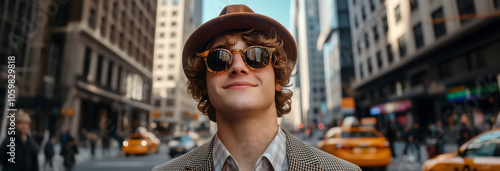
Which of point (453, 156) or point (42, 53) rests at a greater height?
point (42, 53)

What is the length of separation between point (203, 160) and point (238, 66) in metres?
0.46

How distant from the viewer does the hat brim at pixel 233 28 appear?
111 centimetres

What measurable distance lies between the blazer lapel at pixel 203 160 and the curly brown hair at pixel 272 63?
25 cm

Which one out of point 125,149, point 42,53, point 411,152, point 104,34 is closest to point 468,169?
point 411,152

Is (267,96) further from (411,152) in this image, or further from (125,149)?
(125,149)

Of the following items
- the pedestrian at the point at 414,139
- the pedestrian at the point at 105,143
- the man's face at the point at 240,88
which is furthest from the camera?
the pedestrian at the point at 105,143

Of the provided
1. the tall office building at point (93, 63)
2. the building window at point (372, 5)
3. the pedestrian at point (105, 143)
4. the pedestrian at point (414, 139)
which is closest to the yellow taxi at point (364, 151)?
the building window at point (372, 5)

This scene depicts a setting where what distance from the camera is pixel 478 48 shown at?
7316 mm

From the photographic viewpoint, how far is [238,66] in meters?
1.01

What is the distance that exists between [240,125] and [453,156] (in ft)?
14.3

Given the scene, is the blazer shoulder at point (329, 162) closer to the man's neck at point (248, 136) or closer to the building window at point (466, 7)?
the man's neck at point (248, 136)

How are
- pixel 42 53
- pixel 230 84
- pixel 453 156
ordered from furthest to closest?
pixel 42 53 < pixel 453 156 < pixel 230 84

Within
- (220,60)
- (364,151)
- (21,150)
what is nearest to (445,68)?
(364,151)

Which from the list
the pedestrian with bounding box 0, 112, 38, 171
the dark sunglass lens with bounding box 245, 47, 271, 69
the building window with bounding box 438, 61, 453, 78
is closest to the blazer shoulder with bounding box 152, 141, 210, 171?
the dark sunglass lens with bounding box 245, 47, 271, 69
